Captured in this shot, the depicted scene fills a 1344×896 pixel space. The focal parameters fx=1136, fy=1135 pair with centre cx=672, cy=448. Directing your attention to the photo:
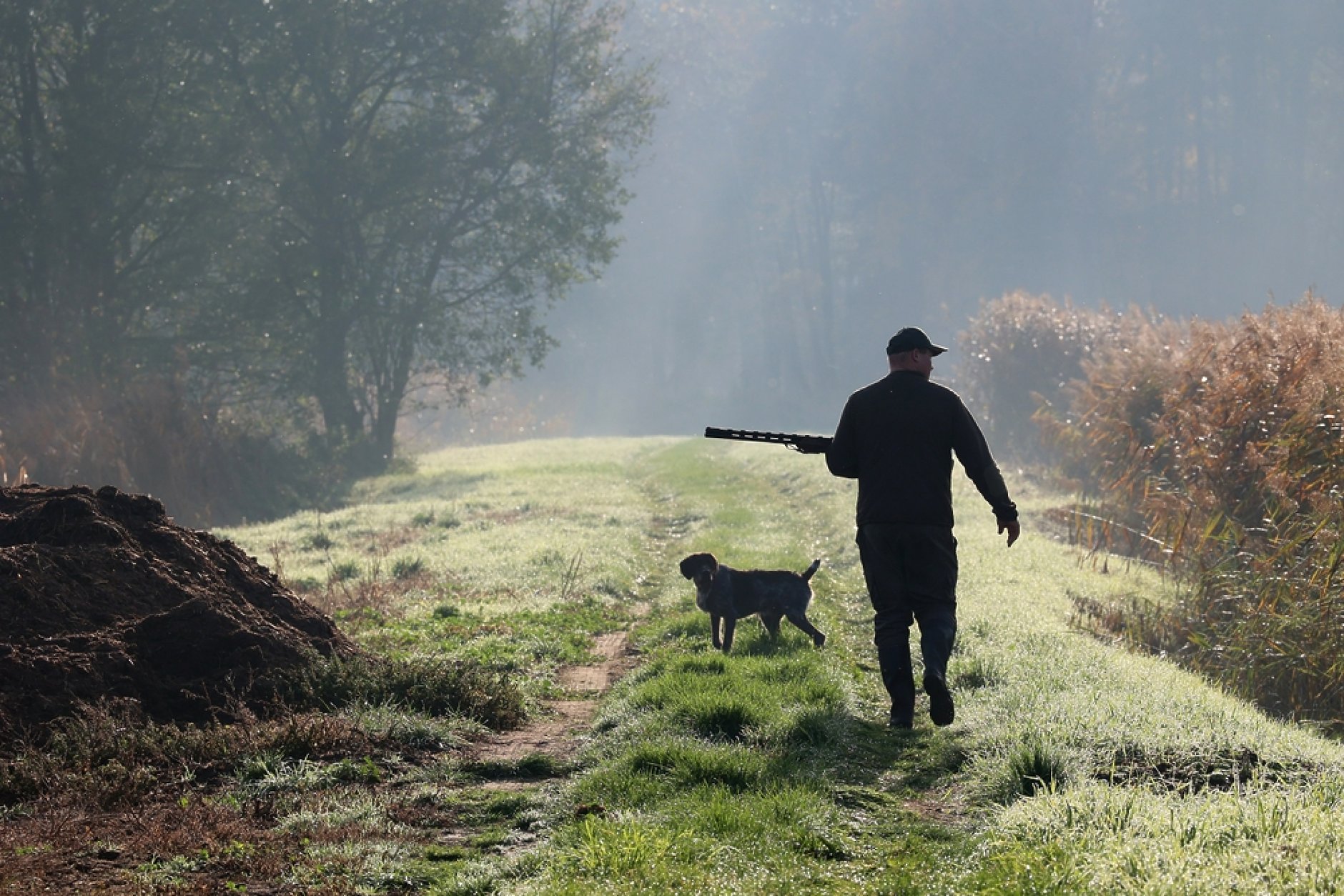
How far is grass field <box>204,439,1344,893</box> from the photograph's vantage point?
4.39 metres

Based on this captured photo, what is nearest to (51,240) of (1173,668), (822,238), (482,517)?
(482,517)

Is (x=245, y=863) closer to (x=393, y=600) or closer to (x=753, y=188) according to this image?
(x=393, y=600)

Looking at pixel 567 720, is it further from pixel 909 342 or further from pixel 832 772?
pixel 909 342

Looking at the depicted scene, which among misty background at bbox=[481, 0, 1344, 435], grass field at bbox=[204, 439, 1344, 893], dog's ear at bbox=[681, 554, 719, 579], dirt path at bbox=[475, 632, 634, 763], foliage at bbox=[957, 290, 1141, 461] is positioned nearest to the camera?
grass field at bbox=[204, 439, 1344, 893]

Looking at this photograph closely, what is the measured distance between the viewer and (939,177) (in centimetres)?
8219

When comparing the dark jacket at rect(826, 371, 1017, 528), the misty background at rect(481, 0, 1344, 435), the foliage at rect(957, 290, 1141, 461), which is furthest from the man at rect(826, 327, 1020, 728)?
the misty background at rect(481, 0, 1344, 435)

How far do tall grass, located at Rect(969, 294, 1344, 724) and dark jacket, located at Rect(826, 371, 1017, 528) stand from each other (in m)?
4.29

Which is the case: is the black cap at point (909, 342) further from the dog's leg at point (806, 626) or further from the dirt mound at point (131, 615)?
the dirt mound at point (131, 615)

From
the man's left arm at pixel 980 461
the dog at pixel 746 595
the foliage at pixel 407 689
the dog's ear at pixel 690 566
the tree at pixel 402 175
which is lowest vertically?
the foliage at pixel 407 689

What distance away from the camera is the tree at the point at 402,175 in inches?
1271

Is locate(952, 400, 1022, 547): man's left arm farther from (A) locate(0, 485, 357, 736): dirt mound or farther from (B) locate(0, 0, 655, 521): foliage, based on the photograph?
(B) locate(0, 0, 655, 521): foliage

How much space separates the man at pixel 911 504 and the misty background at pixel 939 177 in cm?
5675

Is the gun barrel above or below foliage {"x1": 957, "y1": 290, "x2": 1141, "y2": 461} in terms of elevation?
below

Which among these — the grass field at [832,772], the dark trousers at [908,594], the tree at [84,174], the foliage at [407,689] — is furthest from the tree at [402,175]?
the dark trousers at [908,594]
